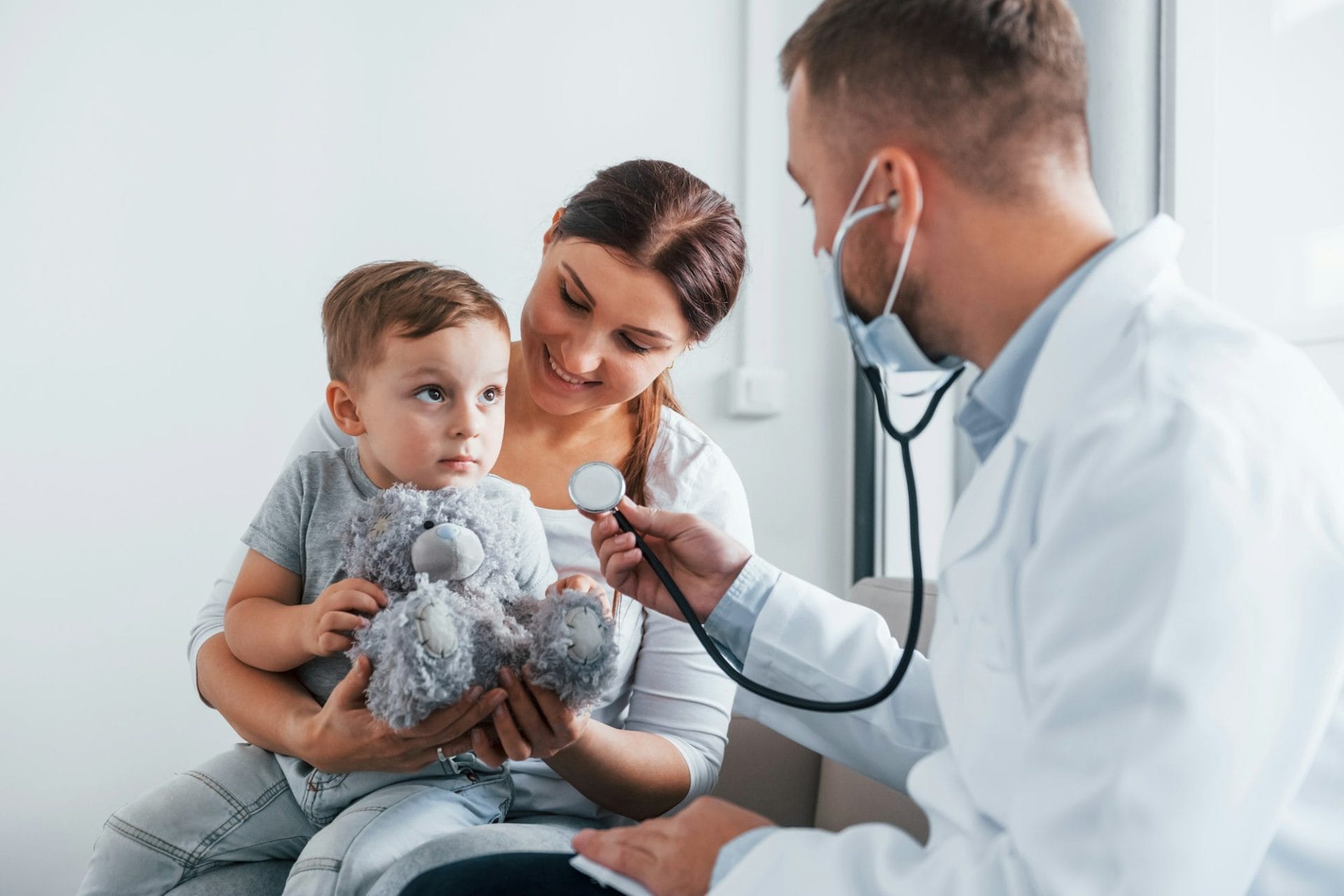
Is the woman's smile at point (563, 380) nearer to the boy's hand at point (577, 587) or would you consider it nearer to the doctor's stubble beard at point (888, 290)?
the boy's hand at point (577, 587)

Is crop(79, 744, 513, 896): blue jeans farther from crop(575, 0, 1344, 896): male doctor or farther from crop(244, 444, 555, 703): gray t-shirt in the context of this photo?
crop(575, 0, 1344, 896): male doctor

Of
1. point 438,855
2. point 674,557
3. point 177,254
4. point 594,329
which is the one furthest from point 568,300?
point 177,254

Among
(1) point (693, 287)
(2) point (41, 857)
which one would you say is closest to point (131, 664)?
(2) point (41, 857)

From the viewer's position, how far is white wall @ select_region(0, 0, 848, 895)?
6.44 ft

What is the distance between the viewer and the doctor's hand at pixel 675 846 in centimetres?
80

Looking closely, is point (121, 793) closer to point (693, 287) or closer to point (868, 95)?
point (693, 287)

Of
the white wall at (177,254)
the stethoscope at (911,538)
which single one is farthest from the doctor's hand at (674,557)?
the white wall at (177,254)

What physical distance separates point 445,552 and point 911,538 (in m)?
0.50

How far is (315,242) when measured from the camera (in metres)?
2.13

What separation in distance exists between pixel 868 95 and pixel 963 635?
46 centimetres

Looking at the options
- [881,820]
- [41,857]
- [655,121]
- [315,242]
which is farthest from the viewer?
[655,121]

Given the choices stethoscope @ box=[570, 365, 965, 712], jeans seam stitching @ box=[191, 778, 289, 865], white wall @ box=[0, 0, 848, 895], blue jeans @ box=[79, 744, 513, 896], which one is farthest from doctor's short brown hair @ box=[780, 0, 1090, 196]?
white wall @ box=[0, 0, 848, 895]

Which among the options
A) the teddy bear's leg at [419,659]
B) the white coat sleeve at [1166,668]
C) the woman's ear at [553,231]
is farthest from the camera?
the woman's ear at [553,231]

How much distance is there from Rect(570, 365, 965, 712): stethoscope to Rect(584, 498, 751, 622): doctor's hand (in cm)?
2
